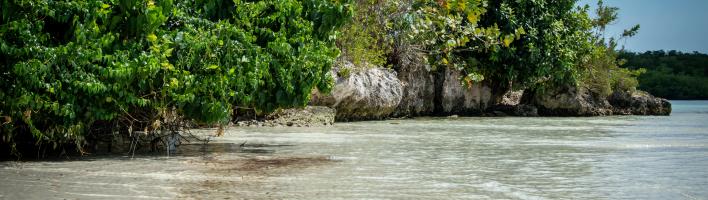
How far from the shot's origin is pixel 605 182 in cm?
713

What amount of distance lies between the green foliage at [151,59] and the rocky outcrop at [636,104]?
19.2 m

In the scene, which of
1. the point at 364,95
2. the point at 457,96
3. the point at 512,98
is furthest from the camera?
the point at 512,98

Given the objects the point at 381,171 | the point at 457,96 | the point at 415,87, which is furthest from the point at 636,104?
the point at 381,171

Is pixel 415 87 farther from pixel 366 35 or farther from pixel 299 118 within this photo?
pixel 299 118

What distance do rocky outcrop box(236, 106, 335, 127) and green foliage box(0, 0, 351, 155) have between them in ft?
18.9

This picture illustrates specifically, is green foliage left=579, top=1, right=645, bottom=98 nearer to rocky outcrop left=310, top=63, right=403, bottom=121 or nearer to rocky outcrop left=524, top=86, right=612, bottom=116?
rocky outcrop left=524, top=86, right=612, bottom=116

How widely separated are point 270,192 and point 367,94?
12.3 meters

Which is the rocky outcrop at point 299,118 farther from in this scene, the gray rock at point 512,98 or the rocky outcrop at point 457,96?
the gray rock at point 512,98

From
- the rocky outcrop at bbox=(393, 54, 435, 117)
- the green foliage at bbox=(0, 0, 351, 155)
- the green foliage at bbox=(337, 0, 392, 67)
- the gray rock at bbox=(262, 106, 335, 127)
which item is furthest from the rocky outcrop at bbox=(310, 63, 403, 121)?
the green foliage at bbox=(0, 0, 351, 155)

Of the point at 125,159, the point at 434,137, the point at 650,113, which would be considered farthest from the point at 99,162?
the point at 650,113

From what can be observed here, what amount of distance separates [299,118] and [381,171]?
334 inches

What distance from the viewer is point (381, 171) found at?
7.88 meters

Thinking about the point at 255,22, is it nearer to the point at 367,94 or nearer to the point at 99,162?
the point at 99,162

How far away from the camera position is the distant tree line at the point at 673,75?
172 ft
